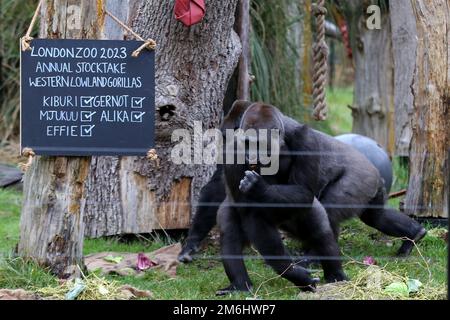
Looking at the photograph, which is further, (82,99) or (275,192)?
(275,192)

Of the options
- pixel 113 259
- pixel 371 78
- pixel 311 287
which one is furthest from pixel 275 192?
pixel 371 78

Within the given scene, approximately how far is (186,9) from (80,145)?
4.67 ft

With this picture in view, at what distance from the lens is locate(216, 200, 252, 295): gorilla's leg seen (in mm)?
4117

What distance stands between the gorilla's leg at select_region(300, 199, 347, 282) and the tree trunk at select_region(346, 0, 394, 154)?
4575 millimetres

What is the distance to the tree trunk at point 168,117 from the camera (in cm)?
519

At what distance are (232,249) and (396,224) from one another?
1.24m

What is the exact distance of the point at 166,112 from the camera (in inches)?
203

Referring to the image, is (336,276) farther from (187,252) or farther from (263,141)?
(187,252)

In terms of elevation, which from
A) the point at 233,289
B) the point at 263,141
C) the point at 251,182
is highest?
the point at 263,141

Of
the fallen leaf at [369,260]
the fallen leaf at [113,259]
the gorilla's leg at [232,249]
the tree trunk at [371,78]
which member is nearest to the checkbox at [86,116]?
the gorilla's leg at [232,249]

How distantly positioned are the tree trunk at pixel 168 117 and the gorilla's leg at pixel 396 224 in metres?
1.11

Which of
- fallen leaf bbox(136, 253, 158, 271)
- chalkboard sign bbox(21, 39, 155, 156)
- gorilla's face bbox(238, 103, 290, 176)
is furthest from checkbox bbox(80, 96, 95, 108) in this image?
fallen leaf bbox(136, 253, 158, 271)

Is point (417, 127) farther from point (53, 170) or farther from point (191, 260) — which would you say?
point (53, 170)

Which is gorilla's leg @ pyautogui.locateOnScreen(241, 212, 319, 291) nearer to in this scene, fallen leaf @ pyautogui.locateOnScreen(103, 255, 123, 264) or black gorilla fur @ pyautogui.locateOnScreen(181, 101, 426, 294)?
black gorilla fur @ pyautogui.locateOnScreen(181, 101, 426, 294)
